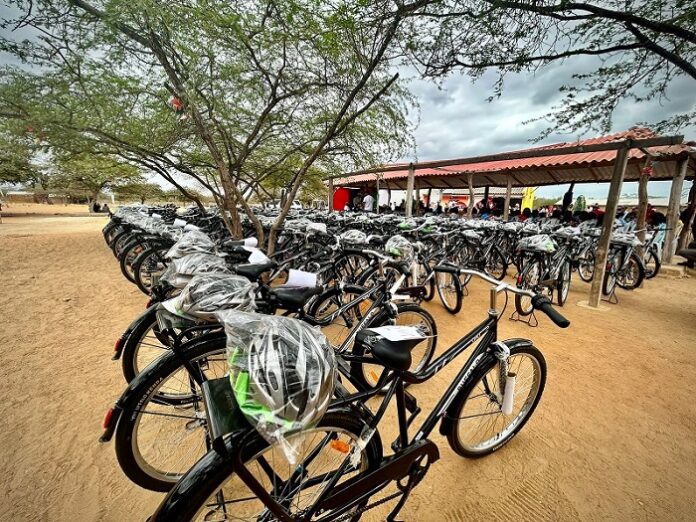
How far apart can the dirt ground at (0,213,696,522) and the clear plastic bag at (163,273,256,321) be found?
1065 millimetres

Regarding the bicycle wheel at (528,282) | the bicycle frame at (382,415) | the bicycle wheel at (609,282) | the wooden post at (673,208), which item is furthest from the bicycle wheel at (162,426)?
the wooden post at (673,208)

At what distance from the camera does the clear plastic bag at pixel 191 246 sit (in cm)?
293

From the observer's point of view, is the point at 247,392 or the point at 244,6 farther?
the point at 244,6

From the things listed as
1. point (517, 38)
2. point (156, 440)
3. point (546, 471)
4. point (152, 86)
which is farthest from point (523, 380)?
point (152, 86)

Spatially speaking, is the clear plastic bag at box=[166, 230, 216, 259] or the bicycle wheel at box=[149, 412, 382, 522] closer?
the bicycle wheel at box=[149, 412, 382, 522]

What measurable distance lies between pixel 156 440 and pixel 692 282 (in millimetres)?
10377

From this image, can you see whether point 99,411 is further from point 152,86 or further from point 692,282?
point 692,282

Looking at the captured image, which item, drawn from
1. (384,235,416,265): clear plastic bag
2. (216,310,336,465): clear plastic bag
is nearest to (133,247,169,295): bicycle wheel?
(384,235,416,265): clear plastic bag

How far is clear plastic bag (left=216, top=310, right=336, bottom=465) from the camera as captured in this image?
2.52 feet

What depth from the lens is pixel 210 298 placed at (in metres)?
1.53

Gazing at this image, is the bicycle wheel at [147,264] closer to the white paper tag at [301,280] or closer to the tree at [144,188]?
the white paper tag at [301,280]

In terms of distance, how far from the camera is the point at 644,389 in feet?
8.83

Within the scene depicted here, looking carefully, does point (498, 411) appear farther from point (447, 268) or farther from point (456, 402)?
point (447, 268)

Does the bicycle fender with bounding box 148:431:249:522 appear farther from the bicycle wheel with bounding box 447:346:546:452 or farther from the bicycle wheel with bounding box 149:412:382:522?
the bicycle wheel with bounding box 447:346:546:452
